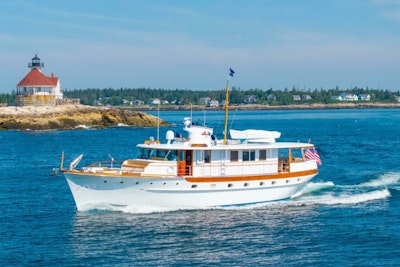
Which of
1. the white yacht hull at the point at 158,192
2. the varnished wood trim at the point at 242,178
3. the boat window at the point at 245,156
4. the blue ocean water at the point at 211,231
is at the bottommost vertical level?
Answer: the blue ocean water at the point at 211,231

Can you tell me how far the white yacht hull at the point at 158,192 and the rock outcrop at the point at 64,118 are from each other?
228 feet

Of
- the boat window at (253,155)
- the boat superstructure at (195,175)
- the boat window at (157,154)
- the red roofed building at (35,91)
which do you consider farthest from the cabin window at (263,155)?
the red roofed building at (35,91)

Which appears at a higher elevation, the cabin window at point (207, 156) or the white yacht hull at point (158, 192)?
the cabin window at point (207, 156)

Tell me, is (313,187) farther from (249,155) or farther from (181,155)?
(181,155)

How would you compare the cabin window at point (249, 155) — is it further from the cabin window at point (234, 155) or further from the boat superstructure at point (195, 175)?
the cabin window at point (234, 155)

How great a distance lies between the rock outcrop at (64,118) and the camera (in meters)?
99.2

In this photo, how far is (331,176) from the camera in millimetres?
45906

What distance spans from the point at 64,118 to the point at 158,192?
75.4 metres

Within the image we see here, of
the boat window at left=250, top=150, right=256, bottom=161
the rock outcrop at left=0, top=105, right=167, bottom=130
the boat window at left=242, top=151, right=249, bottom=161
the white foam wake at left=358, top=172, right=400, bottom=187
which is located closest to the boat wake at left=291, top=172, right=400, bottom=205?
the white foam wake at left=358, top=172, right=400, bottom=187

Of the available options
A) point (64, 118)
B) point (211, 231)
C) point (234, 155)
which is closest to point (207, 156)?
point (234, 155)

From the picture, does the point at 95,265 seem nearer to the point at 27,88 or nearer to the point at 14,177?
the point at 14,177

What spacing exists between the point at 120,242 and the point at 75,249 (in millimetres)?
1865

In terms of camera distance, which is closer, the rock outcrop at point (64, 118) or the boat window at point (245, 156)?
the boat window at point (245, 156)

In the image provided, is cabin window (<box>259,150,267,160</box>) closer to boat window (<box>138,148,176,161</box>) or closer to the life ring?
boat window (<box>138,148,176,161</box>)
